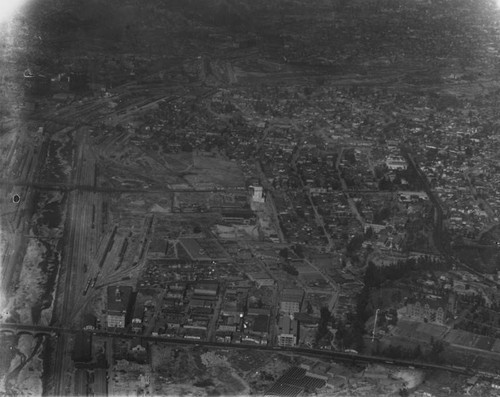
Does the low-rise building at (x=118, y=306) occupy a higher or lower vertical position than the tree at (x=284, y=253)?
higher

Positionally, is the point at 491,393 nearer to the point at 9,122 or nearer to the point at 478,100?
the point at 9,122

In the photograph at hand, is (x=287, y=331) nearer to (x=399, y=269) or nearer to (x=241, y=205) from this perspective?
(x=399, y=269)

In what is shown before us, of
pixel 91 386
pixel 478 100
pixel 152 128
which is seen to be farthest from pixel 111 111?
pixel 91 386

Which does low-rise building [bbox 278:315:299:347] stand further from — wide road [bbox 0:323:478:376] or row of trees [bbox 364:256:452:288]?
row of trees [bbox 364:256:452:288]

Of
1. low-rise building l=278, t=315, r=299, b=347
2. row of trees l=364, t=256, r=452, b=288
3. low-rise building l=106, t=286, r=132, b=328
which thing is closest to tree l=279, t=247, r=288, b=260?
row of trees l=364, t=256, r=452, b=288

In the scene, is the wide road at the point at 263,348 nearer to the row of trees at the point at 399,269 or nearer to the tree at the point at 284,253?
the row of trees at the point at 399,269

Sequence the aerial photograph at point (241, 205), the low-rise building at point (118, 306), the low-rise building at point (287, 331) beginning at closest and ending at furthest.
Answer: the aerial photograph at point (241, 205)
the low-rise building at point (287, 331)
the low-rise building at point (118, 306)

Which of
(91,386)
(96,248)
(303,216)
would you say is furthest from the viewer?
(303,216)

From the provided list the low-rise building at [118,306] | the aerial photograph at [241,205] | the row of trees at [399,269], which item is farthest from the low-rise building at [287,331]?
the low-rise building at [118,306]
